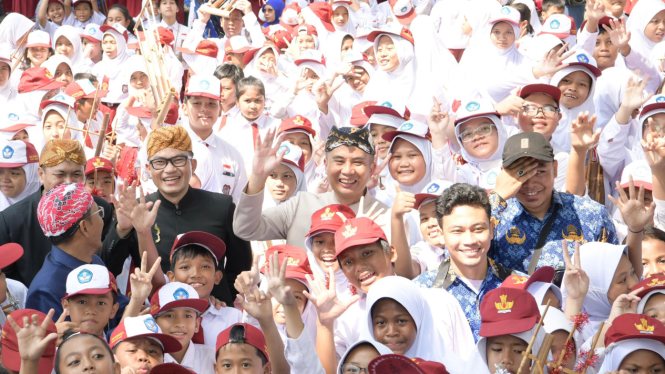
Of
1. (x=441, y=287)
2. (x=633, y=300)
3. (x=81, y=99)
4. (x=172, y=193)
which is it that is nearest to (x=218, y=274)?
(x=172, y=193)

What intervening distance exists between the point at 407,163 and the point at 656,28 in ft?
14.4

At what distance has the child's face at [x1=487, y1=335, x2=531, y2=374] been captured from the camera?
3.44m

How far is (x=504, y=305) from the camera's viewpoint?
3514mm

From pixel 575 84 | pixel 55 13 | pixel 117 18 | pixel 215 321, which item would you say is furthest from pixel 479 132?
pixel 55 13

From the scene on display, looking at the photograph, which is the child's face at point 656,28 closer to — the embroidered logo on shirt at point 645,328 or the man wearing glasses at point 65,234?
the embroidered logo on shirt at point 645,328

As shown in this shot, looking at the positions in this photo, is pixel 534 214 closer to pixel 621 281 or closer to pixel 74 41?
pixel 621 281

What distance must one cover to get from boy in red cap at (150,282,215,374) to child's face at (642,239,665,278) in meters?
2.49

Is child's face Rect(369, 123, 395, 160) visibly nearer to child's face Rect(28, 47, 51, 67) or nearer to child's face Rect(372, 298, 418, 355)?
child's face Rect(372, 298, 418, 355)

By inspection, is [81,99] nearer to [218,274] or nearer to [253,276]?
[218,274]

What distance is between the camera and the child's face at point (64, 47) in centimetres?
1132

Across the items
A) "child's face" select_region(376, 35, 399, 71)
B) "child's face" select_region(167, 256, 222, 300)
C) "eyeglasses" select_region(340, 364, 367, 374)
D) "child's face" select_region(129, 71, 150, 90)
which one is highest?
"child's face" select_region(376, 35, 399, 71)

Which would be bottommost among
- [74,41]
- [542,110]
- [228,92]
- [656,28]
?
[542,110]

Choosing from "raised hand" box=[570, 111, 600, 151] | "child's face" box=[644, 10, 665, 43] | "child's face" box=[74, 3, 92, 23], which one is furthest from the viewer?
"child's face" box=[74, 3, 92, 23]

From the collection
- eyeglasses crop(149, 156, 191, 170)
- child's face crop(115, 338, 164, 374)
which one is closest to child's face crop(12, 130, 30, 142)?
eyeglasses crop(149, 156, 191, 170)
